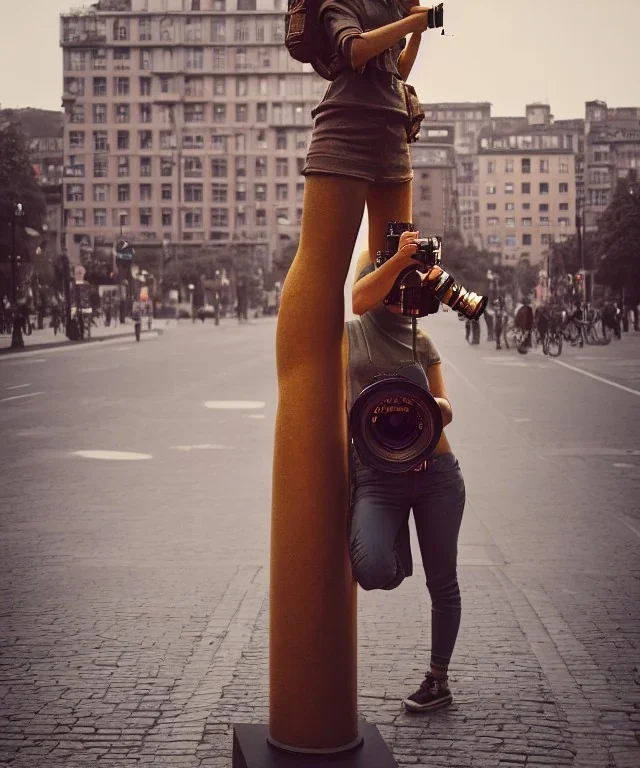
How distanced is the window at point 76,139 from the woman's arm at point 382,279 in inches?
6231

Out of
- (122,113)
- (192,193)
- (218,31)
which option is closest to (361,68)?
(122,113)

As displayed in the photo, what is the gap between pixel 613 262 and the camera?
211ft

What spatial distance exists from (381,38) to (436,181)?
401ft

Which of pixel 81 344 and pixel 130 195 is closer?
pixel 81 344

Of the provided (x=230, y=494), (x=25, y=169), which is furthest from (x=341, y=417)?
(x=25, y=169)

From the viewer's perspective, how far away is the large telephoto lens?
473cm

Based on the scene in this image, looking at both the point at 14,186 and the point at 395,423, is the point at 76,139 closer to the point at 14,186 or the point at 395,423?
the point at 14,186

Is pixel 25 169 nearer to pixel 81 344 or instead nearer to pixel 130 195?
pixel 81 344

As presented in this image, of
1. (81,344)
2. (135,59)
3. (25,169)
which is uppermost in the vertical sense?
(135,59)

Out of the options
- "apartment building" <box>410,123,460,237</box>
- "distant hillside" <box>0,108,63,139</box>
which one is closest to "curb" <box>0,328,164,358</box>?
"apartment building" <box>410,123,460,237</box>

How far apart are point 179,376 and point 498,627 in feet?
83.8

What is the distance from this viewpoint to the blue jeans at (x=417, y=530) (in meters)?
4.96

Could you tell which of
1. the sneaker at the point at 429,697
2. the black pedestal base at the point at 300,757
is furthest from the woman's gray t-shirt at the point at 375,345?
the sneaker at the point at 429,697

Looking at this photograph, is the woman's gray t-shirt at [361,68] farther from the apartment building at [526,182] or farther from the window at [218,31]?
the window at [218,31]
